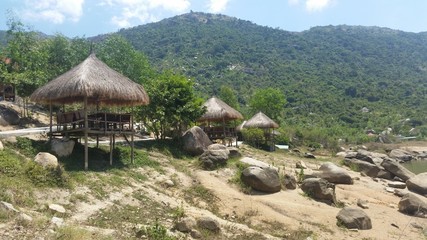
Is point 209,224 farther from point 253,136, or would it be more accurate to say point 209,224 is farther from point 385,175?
point 253,136

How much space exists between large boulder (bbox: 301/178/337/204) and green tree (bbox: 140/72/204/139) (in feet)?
28.5

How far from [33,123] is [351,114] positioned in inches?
2704

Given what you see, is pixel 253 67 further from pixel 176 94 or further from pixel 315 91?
pixel 176 94

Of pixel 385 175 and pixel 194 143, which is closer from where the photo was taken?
pixel 194 143

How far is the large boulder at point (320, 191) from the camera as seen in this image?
18.9m

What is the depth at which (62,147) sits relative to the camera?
1756cm

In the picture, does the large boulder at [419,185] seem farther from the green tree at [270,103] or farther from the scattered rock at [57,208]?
the green tree at [270,103]

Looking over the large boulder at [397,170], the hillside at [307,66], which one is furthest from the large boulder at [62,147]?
the hillside at [307,66]

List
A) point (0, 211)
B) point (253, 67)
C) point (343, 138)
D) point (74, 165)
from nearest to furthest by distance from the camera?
point (0, 211)
point (74, 165)
point (343, 138)
point (253, 67)

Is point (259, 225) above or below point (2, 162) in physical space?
below

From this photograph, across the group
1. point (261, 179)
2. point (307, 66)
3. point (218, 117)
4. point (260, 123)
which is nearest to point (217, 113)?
point (218, 117)

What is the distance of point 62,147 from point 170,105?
328 inches

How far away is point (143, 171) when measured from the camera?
18781mm

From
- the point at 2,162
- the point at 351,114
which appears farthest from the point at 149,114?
the point at 351,114
